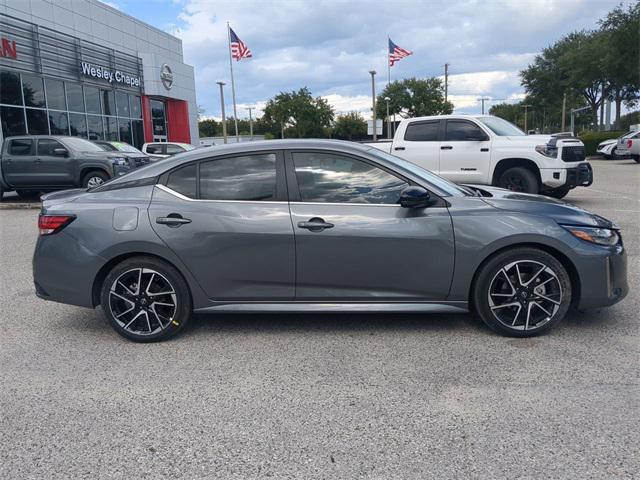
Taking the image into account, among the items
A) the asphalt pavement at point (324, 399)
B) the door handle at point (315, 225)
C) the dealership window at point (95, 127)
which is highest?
the dealership window at point (95, 127)

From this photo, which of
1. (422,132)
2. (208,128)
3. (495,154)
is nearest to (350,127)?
(208,128)

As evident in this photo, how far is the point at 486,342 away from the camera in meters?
4.10

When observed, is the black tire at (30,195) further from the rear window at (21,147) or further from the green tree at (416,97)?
the green tree at (416,97)

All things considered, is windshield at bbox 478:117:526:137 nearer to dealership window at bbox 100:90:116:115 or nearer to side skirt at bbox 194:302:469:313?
Answer: side skirt at bbox 194:302:469:313

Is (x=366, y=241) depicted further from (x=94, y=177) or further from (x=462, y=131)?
(x=94, y=177)

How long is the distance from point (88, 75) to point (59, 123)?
11.2 feet

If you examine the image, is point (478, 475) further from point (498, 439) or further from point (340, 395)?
point (340, 395)

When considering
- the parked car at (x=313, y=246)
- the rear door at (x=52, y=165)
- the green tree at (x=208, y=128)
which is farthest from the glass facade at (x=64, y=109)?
the green tree at (x=208, y=128)

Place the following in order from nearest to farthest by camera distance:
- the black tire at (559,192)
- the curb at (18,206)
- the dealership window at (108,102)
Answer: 1. the black tire at (559,192)
2. the curb at (18,206)
3. the dealership window at (108,102)

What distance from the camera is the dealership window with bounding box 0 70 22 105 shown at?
2028 centimetres

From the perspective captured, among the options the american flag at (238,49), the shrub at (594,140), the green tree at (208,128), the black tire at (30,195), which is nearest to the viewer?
the black tire at (30,195)

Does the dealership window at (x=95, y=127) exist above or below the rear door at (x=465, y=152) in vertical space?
above

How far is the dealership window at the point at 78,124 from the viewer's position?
24.2 metres

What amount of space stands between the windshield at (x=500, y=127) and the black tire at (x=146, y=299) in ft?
28.8
